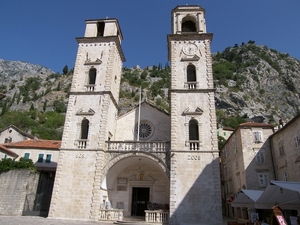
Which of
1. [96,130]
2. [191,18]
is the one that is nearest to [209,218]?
[96,130]

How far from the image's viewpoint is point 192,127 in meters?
18.5

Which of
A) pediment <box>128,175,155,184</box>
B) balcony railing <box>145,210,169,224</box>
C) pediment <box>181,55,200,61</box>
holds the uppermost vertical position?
pediment <box>181,55,200,61</box>

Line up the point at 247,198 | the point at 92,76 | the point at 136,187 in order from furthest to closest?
the point at 92,76, the point at 136,187, the point at 247,198

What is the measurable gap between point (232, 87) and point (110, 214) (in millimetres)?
73596

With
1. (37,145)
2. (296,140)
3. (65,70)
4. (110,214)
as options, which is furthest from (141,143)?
(65,70)

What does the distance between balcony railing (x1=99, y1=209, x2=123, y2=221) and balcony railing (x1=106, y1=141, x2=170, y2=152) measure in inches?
168

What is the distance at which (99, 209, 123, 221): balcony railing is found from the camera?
1559 centimetres

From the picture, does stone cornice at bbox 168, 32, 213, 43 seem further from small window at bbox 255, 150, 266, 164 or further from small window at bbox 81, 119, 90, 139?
small window at bbox 255, 150, 266, 164

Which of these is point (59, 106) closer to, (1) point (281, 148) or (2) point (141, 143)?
(2) point (141, 143)

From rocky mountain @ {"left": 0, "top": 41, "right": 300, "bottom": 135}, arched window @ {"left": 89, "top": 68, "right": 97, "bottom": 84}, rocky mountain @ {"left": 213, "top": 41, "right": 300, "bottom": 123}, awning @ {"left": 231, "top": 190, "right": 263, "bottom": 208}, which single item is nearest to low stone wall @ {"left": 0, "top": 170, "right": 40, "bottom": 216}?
arched window @ {"left": 89, "top": 68, "right": 97, "bottom": 84}

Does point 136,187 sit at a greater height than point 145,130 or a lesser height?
lesser

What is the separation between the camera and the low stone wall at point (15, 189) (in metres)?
17.2

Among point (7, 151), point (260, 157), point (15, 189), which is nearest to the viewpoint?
point (15, 189)

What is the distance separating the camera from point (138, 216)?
18484mm
